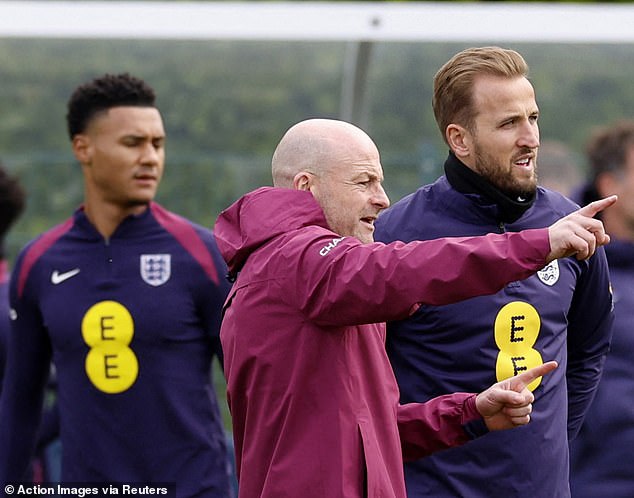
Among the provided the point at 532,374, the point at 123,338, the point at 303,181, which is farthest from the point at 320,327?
the point at 123,338

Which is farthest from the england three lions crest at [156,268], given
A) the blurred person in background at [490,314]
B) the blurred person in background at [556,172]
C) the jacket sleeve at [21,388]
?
the blurred person in background at [556,172]

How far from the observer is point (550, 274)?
459cm

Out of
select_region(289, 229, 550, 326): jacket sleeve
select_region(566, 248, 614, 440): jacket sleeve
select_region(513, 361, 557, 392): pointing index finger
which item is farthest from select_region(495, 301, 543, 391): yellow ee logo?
select_region(289, 229, 550, 326): jacket sleeve

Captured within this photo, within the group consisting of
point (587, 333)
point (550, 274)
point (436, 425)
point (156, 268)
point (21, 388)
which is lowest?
point (21, 388)

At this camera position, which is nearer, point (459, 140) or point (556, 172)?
point (459, 140)

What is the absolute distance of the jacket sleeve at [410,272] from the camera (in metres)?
3.36

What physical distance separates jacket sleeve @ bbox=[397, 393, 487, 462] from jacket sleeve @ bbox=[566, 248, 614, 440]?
869 millimetres

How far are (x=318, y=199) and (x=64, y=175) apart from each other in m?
5.84

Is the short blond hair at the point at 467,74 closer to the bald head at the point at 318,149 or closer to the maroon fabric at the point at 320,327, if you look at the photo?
the bald head at the point at 318,149

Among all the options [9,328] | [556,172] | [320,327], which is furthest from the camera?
[556,172]

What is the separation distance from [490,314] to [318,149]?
961 mm

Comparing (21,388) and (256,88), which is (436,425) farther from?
(256,88)

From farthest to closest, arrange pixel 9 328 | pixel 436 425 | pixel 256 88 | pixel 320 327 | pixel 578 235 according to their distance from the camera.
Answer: pixel 256 88
pixel 9 328
pixel 436 425
pixel 320 327
pixel 578 235

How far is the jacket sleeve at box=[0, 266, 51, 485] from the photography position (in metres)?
5.64
